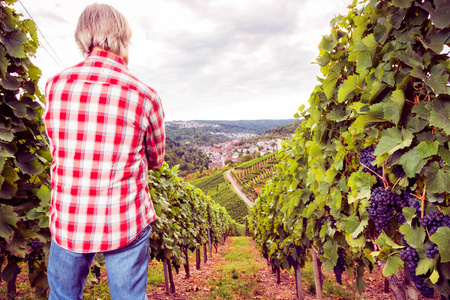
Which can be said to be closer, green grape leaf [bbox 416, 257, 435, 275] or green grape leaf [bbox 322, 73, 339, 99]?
green grape leaf [bbox 416, 257, 435, 275]

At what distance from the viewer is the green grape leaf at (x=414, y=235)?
4.52 feet

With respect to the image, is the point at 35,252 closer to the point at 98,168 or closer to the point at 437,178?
the point at 98,168

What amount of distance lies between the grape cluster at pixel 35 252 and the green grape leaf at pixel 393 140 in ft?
9.65

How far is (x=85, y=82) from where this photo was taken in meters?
1.36

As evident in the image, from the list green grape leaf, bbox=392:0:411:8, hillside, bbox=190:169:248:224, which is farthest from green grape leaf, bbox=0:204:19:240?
hillside, bbox=190:169:248:224

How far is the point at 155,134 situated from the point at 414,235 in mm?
1693

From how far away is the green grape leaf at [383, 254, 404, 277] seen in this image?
4.93ft

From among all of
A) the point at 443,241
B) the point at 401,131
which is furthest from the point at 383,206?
the point at 401,131

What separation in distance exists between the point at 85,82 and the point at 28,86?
1498 mm

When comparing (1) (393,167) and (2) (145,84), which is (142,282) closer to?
(2) (145,84)

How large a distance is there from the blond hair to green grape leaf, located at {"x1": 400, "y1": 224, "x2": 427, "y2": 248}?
2117 mm

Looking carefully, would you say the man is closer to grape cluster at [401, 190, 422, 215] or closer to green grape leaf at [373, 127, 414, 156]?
green grape leaf at [373, 127, 414, 156]

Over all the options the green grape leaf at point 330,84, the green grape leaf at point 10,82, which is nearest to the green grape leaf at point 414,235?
the green grape leaf at point 330,84

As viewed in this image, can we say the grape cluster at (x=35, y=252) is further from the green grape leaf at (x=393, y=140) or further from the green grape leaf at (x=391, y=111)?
the green grape leaf at (x=391, y=111)
